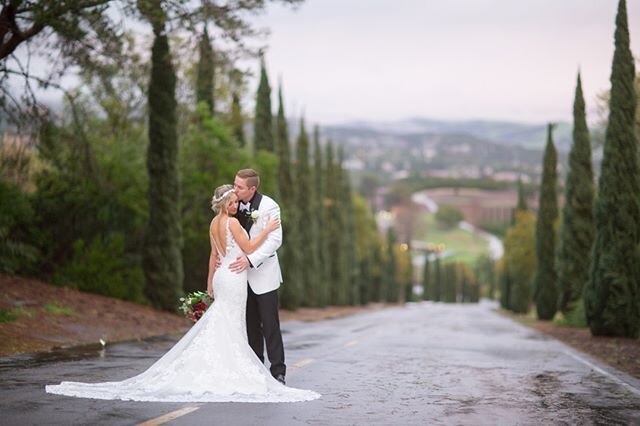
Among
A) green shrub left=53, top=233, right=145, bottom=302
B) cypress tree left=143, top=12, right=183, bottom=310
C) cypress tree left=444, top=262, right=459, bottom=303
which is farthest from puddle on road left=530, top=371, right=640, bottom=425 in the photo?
cypress tree left=444, top=262, right=459, bottom=303

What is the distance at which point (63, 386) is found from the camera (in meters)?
9.54

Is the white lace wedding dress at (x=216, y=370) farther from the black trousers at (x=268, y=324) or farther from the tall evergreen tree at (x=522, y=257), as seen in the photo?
the tall evergreen tree at (x=522, y=257)

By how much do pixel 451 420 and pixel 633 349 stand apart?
1264cm

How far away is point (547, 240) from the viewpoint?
155ft

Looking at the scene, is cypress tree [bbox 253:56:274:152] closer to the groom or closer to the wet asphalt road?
the wet asphalt road

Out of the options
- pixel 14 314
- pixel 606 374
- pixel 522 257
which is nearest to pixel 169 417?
pixel 606 374

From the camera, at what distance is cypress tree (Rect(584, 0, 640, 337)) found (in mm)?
23344

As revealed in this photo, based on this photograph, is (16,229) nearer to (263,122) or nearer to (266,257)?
(266,257)

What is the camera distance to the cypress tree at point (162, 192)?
26.2 m

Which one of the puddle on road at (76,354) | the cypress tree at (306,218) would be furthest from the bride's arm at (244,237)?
the cypress tree at (306,218)

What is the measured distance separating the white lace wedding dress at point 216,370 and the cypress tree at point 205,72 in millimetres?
9991

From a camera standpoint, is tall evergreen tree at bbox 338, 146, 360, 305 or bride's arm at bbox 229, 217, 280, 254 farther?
tall evergreen tree at bbox 338, 146, 360, 305

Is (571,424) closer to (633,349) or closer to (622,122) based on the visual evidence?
(633,349)

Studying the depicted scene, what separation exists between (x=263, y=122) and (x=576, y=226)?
52.0ft
